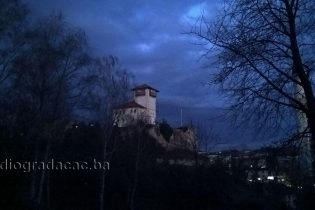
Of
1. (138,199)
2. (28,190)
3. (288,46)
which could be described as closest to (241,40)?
(288,46)

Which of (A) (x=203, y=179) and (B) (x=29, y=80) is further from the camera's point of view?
(A) (x=203, y=179)

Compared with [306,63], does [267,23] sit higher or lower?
higher

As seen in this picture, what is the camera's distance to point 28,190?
25.7 m

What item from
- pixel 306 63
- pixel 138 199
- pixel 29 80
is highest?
pixel 29 80

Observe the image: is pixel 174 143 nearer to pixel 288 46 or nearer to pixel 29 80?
pixel 29 80

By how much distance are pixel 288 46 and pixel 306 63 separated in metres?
0.50

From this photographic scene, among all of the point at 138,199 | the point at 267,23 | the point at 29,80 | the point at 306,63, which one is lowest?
the point at 138,199

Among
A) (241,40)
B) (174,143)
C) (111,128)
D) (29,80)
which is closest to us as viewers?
(241,40)

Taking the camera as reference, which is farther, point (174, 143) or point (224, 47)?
point (174, 143)

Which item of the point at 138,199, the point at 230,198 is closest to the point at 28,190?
the point at 138,199

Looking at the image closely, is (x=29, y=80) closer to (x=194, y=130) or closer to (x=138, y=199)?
(x=138, y=199)

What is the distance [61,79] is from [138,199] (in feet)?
47.0

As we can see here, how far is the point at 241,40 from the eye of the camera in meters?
8.05

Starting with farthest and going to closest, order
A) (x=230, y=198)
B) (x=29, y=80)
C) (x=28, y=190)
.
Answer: (x=230, y=198) → (x=28, y=190) → (x=29, y=80)
